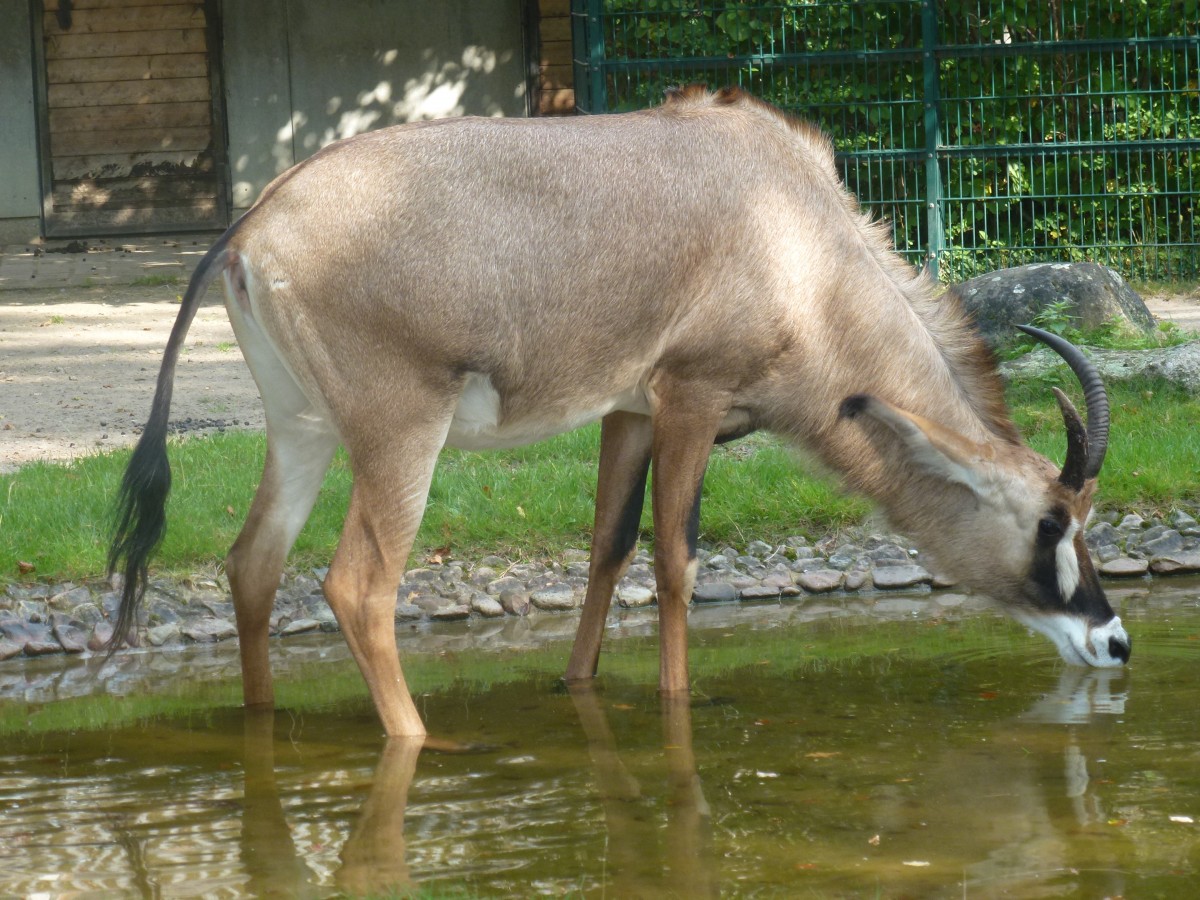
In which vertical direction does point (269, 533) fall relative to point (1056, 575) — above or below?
above

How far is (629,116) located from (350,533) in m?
1.78

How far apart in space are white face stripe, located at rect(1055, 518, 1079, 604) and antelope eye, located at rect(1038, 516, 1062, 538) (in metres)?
0.03

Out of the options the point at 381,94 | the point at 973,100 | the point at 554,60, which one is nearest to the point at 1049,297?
the point at 973,100

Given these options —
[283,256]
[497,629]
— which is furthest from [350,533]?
[497,629]

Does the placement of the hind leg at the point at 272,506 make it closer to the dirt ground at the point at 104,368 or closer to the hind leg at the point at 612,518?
the hind leg at the point at 612,518

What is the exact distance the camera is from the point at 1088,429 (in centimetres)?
532

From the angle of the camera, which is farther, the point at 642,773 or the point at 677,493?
the point at 677,493

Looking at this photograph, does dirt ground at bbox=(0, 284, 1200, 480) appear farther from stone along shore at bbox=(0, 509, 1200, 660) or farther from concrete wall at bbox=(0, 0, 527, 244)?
concrete wall at bbox=(0, 0, 527, 244)

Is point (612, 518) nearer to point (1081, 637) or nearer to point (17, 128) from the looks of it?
point (1081, 637)

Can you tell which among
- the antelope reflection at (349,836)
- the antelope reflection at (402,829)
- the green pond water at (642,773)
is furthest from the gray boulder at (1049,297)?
the antelope reflection at (349,836)

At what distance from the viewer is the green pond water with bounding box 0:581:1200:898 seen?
389 cm

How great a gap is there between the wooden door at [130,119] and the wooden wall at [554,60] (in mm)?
3463

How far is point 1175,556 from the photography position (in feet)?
23.1

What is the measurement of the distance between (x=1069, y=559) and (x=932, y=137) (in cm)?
795
